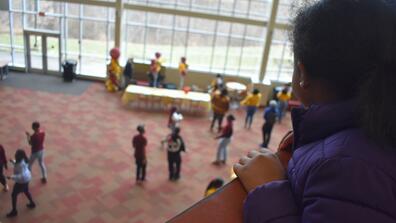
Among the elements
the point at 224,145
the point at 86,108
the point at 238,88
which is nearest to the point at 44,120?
the point at 86,108

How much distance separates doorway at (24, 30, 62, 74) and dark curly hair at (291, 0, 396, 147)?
16816mm

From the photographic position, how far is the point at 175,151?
29.1 ft

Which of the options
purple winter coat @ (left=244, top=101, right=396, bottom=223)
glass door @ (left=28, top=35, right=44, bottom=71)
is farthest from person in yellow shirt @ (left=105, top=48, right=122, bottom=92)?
purple winter coat @ (left=244, top=101, right=396, bottom=223)

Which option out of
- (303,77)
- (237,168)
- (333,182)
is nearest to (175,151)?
(237,168)

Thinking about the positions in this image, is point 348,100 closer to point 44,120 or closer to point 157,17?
point 44,120

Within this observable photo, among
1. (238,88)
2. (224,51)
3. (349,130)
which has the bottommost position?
(238,88)

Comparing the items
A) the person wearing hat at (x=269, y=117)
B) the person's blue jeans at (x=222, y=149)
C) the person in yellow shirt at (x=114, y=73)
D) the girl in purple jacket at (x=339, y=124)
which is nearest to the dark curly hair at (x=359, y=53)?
the girl in purple jacket at (x=339, y=124)

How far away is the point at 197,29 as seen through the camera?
55.2 feet

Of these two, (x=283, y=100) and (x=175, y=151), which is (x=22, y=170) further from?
(x=283, y=100)

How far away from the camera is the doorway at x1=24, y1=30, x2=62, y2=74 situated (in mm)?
16375

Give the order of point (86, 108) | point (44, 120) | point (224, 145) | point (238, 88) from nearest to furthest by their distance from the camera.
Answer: point (224, 145) < point (44, 120) < point (86, 108) < point (238, 88)

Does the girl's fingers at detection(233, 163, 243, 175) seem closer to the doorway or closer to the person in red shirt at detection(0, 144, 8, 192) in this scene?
the person in red shirt at detection(0, 144, 8, 192)

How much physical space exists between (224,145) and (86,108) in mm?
5934

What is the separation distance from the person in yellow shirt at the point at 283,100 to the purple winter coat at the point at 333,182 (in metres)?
13.2
